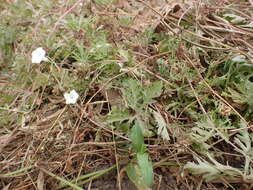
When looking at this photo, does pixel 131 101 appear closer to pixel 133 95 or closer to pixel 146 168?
pixel 133 95

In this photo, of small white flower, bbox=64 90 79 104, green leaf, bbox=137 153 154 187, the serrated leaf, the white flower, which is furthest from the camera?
the white flower

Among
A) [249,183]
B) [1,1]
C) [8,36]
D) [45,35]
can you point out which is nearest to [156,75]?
[249,183]

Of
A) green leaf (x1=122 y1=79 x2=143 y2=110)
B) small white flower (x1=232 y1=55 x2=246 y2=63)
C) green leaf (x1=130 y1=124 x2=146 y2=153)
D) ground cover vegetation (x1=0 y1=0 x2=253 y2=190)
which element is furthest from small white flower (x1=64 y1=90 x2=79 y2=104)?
small white flower (x1=232 y1=55 x2=246 y2=63)

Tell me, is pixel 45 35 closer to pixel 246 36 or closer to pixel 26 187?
pixel 26 187

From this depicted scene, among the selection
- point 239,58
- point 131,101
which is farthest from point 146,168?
point 239,58

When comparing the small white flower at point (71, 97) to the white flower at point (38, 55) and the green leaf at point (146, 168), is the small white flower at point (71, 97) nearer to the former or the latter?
the white flower at point (38, 55)

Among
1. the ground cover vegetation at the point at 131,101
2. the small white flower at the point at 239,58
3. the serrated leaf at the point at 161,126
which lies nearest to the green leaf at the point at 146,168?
the ground cover vegetation at the point at 131,101

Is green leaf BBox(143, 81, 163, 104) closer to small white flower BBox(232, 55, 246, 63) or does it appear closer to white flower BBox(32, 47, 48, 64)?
small white flower BBox(232, 55, 246, 63)
